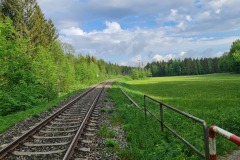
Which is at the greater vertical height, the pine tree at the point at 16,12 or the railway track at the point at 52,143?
the pine tree at the point at 16,12

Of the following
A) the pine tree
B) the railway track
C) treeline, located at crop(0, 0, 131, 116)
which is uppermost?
the pine tree

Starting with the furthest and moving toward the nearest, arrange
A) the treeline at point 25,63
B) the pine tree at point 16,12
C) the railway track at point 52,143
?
the pine tree at point 16,12 < the treeline at point 25,63 < the railway track at point 52,143

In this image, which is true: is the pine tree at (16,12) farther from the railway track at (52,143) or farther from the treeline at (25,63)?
the railway track at (52,143)

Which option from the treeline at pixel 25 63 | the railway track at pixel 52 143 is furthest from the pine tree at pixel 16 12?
the railway track at pixel 52 143

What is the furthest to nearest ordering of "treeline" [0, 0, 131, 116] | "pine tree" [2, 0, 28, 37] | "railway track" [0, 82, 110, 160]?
"pine tree" [2, 0, 28, 37]
"treeline" [0, 0, 131, 116]
"railway track" [0, 82, 110, 160]

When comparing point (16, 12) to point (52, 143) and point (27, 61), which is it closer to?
point (27, 61)

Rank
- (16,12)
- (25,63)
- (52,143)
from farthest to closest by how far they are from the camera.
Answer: (16,12)
(25,63)
(52,143)

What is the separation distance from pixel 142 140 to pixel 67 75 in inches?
1379

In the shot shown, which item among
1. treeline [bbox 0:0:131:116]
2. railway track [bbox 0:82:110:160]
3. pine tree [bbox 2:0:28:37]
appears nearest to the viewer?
railway track [bbox 0:82:110:160]

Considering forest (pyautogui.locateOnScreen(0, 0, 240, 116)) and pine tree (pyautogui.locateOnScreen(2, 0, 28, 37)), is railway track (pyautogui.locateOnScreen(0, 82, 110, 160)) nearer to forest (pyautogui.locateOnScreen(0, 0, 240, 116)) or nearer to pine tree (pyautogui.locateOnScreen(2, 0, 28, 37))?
forest (pyautogui.locateOnScreen(0, 0, 240, 116))

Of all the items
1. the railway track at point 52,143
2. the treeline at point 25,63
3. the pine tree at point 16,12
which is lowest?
the railway track at point 52,143

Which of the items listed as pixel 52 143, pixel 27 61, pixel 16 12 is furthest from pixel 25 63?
pixel 52 143

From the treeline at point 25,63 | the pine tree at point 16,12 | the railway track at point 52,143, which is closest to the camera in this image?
the railway track at point 52,143

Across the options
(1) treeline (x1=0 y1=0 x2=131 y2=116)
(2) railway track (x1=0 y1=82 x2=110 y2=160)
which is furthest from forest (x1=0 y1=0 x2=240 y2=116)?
(2) railway track (x1=0 y1=82 x2=110 y2=160)
